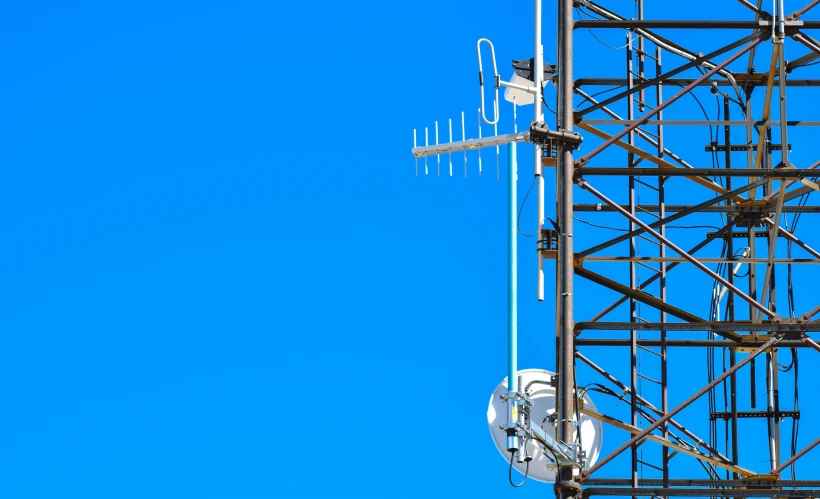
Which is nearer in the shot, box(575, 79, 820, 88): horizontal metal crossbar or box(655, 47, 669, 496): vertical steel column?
box(655, 47, 669, 496): vertical steel column

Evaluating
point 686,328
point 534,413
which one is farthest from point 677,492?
point 534,413

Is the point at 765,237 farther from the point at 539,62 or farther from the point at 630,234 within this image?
the point at 539,62

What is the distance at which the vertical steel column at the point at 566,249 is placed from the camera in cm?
1911

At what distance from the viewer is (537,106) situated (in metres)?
19.9

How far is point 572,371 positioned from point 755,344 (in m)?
4.57

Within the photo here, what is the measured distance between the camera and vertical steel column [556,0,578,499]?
62.7ft

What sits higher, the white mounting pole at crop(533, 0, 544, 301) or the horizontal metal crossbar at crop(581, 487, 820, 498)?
the white mounting pole at crop(533, 0, 544, 301)

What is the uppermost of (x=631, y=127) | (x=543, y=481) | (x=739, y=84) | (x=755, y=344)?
(x=739, y=84)

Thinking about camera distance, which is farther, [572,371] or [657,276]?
[657,276]

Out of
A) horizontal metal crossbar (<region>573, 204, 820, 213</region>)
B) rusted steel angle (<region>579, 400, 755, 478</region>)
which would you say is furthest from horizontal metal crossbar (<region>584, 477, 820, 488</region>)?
horizontal metal crossbar (<region>573, 204, 820, 213</region>)

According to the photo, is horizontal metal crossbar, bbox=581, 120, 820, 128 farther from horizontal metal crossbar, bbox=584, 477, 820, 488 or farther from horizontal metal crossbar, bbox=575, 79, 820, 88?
horizontal metal crossbar, bbox=584, 477, 820, 488

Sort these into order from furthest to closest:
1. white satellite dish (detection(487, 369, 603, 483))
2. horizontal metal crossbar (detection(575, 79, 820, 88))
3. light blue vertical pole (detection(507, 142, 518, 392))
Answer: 1. horizontal metal crossbar (detection(575, 79, 820, 88))
2. white satellite dish (detection(487, 369, 603, 483))
3. light blue vertical pole (detection(507, 142, 518, 392))

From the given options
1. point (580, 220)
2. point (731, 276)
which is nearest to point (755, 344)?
point (731, 276)

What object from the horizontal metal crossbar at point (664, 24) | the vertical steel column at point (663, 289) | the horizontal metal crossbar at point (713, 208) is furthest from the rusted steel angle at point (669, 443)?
the horizontal metal crossbar at point (664, 24)
